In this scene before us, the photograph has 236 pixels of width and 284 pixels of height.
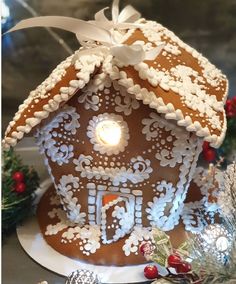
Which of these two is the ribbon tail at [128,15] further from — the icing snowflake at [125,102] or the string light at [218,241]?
A: the string light at [218,241]

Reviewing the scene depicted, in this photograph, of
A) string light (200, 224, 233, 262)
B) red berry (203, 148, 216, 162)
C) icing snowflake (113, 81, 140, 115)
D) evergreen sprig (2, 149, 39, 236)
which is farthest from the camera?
red berry (203, 148, 216, 162)

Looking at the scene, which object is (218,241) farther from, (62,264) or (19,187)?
(19,187)

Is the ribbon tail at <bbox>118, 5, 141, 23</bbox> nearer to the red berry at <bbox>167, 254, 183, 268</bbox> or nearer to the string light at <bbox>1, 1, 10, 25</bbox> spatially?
the red berry at <bbox>167, 254, 183, 268</bbox>

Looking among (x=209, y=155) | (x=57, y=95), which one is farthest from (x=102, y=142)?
(x=209, y=155)

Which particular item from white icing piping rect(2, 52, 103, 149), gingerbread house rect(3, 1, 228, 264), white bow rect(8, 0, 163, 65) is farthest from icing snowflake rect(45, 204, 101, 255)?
white bow rect(8, 0, 163, 65)

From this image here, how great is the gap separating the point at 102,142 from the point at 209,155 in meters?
0.40

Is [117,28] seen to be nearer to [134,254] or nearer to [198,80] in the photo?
[198,80]

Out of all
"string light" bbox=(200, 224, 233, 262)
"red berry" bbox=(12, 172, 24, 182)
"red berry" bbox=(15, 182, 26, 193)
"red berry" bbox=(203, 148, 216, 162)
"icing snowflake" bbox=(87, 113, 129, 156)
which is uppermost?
"icing snowflake" bbox=(87, 113, 129, 156)

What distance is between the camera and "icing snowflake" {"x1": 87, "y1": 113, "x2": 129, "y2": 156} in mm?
1174

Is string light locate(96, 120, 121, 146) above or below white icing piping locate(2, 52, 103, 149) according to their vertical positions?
below

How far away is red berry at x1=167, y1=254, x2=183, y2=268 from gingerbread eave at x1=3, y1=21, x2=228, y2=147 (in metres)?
0.20

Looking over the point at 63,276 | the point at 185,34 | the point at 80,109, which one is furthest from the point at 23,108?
the point at 185,34

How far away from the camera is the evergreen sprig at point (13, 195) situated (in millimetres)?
1298

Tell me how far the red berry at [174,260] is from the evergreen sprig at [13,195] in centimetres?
34
